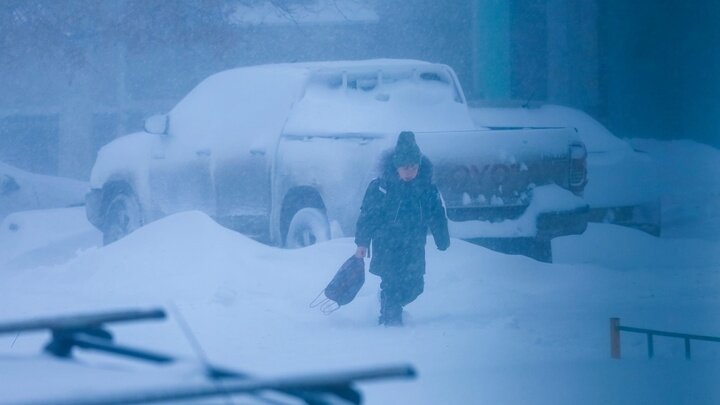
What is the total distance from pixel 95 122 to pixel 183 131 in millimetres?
791

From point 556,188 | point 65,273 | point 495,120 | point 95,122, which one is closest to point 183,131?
point 95,122

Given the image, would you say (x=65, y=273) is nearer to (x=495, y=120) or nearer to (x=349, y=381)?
(x=495, y=120)

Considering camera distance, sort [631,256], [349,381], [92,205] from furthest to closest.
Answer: [92,205], [631,256], [349,381]

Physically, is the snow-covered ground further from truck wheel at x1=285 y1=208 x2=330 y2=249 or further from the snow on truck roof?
the snow on truck roof

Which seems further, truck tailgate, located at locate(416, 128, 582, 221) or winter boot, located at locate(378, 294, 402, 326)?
truck tailgate, located at locate(416, 128, 582, 221)

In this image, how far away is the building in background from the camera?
7742 mm

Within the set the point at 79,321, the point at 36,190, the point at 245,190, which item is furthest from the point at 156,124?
the point at 79,321

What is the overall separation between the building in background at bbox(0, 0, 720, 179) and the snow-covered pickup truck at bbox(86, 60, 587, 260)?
23 cm

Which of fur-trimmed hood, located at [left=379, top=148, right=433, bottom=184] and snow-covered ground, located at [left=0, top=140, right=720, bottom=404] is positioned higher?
fur-trimmed hood, located at [left=379, top=148, right=433, bottom=184]

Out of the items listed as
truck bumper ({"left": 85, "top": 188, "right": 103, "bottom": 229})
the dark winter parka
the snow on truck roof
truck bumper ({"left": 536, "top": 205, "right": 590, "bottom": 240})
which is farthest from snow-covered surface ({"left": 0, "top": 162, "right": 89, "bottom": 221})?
truck bumper ({"left": 536, "top": 205, "right": 590, "bottom": 240})

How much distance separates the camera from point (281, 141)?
742cm

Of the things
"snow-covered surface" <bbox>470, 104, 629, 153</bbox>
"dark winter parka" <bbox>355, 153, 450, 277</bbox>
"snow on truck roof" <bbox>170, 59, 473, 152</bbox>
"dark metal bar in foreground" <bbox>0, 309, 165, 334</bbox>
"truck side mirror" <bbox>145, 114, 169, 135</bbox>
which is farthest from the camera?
"truck side mirror" <bbox>145, 114, 169, 135</bbox>

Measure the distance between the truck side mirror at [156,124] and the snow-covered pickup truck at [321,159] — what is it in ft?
0.04

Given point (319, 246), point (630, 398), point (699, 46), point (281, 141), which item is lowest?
point (630, 398)
